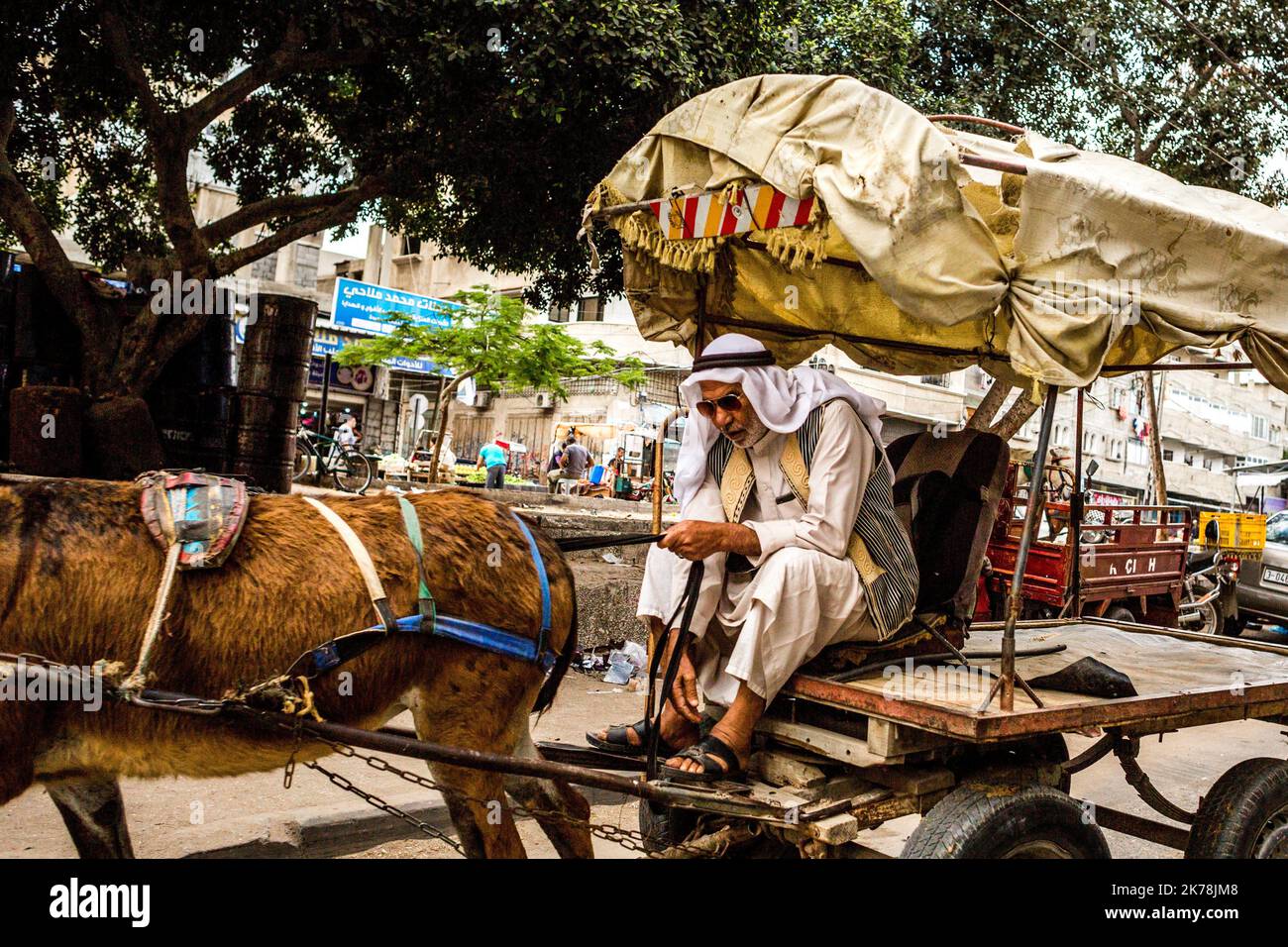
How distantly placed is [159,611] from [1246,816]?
352 centimetres

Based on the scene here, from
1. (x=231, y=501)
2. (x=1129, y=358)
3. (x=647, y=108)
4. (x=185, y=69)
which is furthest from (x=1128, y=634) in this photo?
(x=185, y=69)

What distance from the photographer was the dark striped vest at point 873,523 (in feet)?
10.9

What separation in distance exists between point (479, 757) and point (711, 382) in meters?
1.48

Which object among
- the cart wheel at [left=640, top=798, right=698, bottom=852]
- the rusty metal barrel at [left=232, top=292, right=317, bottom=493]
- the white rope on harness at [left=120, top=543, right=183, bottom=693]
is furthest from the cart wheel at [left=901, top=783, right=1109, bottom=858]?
the rusty metal barrel at [left=232, top=292, right=317, bottom=493]

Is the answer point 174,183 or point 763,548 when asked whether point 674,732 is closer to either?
point 763,548

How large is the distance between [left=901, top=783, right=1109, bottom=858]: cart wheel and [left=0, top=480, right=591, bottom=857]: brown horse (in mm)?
1194

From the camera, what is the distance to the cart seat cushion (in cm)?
374

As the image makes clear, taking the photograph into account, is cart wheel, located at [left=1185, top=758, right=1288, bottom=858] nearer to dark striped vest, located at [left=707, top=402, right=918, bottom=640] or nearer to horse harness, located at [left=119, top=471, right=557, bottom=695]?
dark striped vest, located at [left=707, top=402, right=918, bottom=640]

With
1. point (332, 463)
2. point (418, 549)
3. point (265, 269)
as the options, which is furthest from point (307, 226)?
point (265, 269)

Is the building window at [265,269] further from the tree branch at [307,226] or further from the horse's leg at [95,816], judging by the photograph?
the horse's leg at [95,816]

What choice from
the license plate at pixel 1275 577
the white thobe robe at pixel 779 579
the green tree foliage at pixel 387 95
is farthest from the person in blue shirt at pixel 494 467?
the white thobe robe at pixel 779 579

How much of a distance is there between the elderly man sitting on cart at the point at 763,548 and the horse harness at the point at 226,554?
0.75 metres

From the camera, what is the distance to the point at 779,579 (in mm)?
3086
